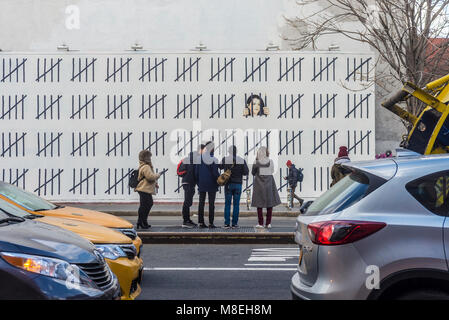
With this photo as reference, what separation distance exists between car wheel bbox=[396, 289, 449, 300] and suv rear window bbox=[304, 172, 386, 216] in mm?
761

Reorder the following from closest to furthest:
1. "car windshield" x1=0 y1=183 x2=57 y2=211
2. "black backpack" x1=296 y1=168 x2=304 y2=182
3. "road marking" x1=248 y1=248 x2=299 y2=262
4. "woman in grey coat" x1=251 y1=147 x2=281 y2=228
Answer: "car windshield" x1=0 y1=183 x2=57 y2=211 < "road marking" x1=248 y1=248 x2=299 y2=262 < "woman in grey coat" x1=251 y1=147 x2=281 y2=228 < "black backpack" x1=296 y1=168 x2=304 y2=182

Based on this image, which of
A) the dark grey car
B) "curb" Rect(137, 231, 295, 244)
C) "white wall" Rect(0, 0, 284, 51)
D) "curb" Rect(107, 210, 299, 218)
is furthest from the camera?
"white wall" Rect(0, 0, 284, 51)

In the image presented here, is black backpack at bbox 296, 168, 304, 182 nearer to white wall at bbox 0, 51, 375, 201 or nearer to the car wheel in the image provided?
white wall at bbox 0, 51, 375, 201

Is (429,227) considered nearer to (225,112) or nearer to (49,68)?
(225,112)

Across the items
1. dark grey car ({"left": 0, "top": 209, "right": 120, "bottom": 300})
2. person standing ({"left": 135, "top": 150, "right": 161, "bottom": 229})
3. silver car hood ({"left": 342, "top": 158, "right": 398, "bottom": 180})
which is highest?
silver car hood ({"left": 342, "top": 158, "right": 398, "bottom": 180})

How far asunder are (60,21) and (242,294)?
22944mm

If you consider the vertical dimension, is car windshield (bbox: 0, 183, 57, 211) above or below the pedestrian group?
above

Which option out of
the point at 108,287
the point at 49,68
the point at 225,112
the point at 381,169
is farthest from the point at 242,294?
the point at 49,68

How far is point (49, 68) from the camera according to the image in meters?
26.2

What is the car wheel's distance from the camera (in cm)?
424

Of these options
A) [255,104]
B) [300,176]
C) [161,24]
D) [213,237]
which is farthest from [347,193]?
[161,24]

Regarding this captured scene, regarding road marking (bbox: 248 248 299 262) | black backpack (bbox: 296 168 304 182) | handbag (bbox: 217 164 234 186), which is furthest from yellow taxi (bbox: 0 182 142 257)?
black backpack (bbox: 296 168 304 182)

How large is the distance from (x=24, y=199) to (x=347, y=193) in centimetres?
543

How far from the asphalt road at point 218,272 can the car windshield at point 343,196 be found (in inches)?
102
